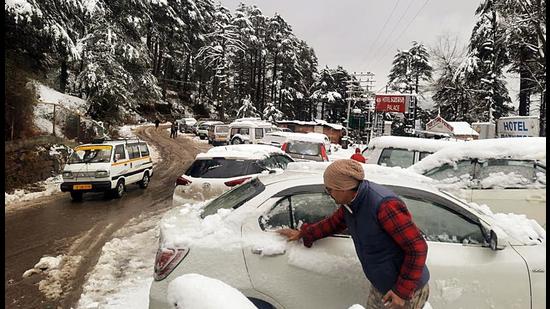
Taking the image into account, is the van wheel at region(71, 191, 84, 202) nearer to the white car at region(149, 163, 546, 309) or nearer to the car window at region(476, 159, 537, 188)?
the white car at region(149, 163, 546, 309)

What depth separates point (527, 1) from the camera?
46.0 ft

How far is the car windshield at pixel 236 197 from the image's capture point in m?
3.55

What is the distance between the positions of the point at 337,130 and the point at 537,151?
122 ft

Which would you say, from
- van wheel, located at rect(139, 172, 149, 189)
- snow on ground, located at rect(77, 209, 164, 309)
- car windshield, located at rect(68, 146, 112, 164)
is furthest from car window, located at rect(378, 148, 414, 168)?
van wheel, located at rect(139, 172, 149, 189)

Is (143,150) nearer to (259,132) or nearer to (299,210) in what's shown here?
(299,210)

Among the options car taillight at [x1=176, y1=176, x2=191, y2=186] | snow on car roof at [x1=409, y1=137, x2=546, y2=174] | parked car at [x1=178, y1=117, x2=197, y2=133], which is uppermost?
parked car at [x1=178, y1=117, x2=197, y2=133]

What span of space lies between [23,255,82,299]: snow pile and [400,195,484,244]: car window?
445 cm

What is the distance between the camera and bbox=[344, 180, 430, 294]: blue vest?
8.13 feet

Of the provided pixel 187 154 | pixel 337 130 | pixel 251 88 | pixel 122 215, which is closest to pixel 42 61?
pixel 187 154

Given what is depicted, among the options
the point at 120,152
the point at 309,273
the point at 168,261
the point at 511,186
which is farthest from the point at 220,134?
the point at 309,273

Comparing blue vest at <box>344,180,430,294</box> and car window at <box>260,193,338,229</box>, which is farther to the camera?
car window at <box>260,193,338,229</box>

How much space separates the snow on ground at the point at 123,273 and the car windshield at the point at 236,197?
1625 mm

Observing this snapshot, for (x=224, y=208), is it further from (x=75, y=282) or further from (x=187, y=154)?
(x=187, y=154)

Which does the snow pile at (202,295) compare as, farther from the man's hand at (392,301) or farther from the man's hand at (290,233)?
the man's hand at (290,233)
